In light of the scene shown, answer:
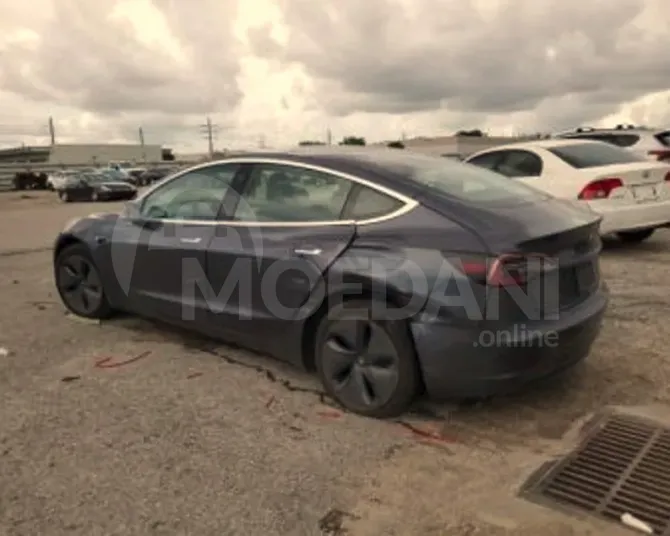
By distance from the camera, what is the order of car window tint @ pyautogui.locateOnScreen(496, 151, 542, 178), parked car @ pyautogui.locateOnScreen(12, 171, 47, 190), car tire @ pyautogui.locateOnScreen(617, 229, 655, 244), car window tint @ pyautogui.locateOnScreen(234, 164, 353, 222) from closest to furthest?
car window tint @ pyautogui.locateOnScreen(234, 164, 353, 222), car window tint @ pyautogui.locateOnScreen(496, 151, 542, 178), car tire @ pyautogui.locateOnScreen(617, 229, 655, 244), parked car @ pyautogui.locateOnScreen(12, 171, 47, 190)

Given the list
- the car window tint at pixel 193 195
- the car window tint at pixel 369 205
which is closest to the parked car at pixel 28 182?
the car window tint at pixel 193 195

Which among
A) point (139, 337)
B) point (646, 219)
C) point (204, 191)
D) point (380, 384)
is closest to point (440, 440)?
point (380, 384)

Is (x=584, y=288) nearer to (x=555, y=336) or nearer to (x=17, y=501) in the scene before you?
(x=555, y=336)

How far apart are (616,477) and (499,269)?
3.70ft

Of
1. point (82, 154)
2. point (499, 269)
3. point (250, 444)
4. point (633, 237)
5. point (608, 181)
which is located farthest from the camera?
point (82, 154)

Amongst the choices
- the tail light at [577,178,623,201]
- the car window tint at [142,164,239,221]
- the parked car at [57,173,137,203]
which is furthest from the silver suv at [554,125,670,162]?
the parked car at [57,173,137,203]

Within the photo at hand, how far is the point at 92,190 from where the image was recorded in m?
32.2

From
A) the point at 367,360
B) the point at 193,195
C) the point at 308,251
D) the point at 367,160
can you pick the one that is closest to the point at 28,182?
the point at 193,195

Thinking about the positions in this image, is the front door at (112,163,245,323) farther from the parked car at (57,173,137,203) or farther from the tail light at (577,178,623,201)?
the parked car at (57,173,137,203)

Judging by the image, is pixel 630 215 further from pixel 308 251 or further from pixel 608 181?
pixel 308 251

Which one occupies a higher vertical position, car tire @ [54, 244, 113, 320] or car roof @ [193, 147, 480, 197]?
car roof @ [193, 147, 480, 197]

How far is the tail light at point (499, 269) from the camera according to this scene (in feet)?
11.7

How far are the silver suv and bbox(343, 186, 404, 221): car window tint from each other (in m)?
8.35

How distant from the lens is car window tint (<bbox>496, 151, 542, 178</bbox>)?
350 inches
